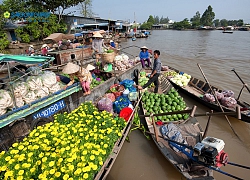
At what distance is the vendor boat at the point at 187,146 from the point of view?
2.94 metres

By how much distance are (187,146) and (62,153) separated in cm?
246

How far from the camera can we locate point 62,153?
8.68ft

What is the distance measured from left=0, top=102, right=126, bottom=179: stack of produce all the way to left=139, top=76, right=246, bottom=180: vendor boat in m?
1.32

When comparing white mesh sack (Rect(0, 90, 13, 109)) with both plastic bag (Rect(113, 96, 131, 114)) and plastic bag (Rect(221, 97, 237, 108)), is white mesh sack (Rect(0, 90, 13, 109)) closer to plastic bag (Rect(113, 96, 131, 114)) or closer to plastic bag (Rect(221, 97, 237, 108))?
plastic bag (Rect(113, 96, 131, 114))

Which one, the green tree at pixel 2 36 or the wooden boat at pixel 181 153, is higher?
the green tree at pixel 2 36

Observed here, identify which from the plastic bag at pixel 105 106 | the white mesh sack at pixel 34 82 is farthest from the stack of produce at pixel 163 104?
the white mesh sack at pixel 34 82

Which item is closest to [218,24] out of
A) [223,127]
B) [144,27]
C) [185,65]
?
[144,27]

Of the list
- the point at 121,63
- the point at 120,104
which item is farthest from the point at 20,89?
the point at 121,63

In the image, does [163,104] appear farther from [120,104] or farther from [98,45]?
[98,45]

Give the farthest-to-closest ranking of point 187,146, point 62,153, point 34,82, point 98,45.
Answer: point 98,45 → point 34,82 → point 187,146 → point 62,153

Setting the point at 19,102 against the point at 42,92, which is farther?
the point at 42,92

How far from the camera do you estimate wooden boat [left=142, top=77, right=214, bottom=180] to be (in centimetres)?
339

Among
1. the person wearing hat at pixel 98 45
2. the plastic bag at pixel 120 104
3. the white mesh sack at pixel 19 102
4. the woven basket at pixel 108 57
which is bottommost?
the plastic bag at pixel 120 104

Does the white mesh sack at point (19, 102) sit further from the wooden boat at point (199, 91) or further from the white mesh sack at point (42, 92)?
the wooden boat at point (199, 91)
